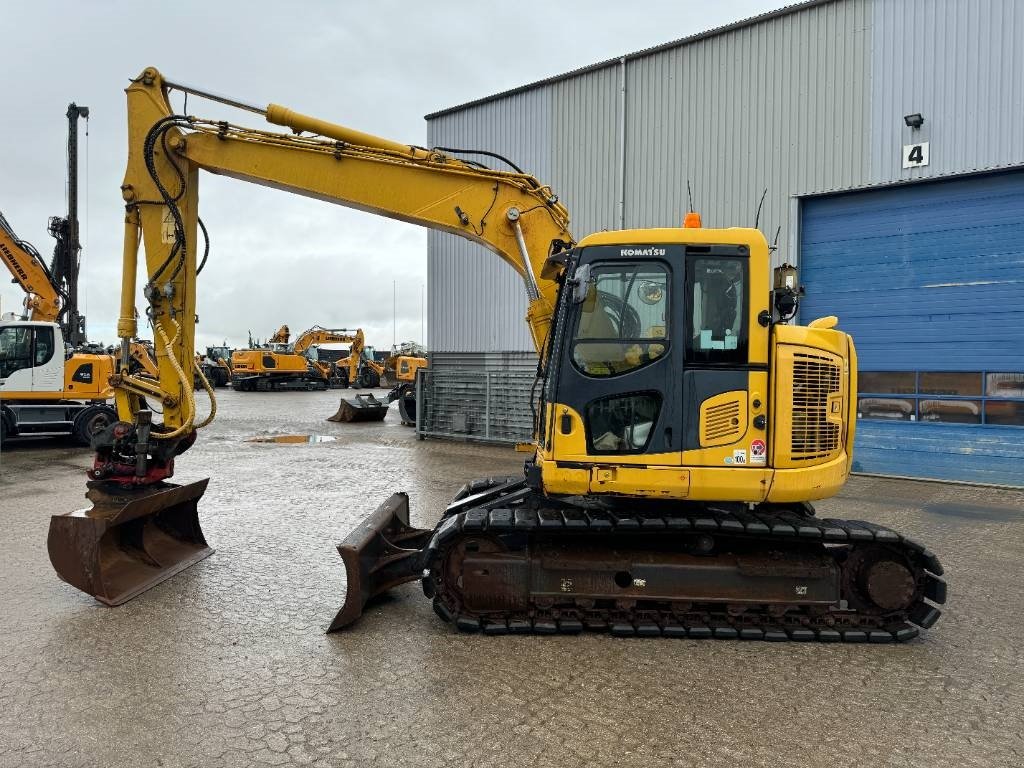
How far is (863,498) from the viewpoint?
10.5 m

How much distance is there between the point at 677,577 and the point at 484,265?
1276cm

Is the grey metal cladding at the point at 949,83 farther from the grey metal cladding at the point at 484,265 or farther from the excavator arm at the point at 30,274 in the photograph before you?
the excavator arm at the point at 30,274

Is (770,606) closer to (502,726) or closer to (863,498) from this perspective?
(502,726)

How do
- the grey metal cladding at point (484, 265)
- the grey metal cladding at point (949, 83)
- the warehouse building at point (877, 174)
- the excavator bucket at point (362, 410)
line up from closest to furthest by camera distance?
the grey metal cladding at point (949, 83) → the warehouse building at point (877, 174) → the grey metal cladding at point (484, 265) → the excavator bucket at point (362, 410)

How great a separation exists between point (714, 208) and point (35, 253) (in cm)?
1833

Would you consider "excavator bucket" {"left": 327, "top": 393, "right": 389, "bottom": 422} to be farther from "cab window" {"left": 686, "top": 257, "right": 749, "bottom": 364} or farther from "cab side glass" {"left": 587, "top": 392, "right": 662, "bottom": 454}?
"cab window" {"left": 686, "top": 257, "right": 749, "bottom": 364}

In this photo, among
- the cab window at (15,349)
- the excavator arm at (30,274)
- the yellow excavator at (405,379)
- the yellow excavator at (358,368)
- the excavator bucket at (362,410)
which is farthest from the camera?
the yellow excavator at (358,368)

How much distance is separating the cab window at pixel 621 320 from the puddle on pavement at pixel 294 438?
42.5ft

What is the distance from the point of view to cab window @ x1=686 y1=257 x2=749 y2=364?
5000 millimetres

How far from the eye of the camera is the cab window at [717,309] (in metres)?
5.00

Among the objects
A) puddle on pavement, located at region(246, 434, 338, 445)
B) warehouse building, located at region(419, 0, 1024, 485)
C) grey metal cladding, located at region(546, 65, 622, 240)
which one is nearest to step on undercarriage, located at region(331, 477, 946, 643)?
warehouse building, located at region(419, 0, 1024, 485)

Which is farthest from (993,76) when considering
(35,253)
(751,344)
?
(35,253)

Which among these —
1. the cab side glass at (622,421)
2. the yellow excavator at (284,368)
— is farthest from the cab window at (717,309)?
the yellow excavator at (284,368)

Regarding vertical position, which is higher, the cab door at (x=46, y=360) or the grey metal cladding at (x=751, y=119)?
the grey metal cladding at (x=751, y=119)
